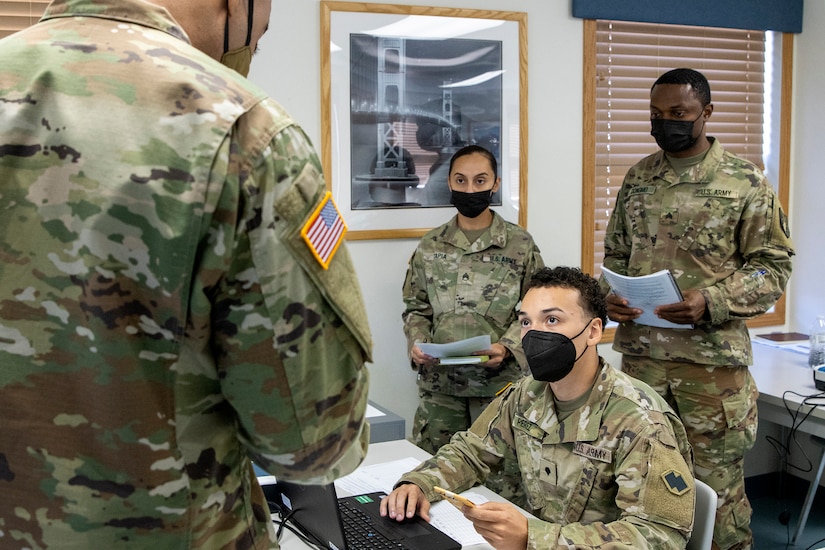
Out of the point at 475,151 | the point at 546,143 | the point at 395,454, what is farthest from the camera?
the point at 546,143

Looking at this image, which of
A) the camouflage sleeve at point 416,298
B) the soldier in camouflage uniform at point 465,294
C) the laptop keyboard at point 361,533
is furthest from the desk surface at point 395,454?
the camouflage sleeve at point 416,298

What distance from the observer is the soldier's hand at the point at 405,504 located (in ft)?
5.93

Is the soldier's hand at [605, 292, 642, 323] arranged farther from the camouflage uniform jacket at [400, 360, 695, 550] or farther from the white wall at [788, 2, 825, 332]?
the white wall at [788, 2, 825, 332]

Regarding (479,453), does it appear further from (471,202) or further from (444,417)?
(471,202)

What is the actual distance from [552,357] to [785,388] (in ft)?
5.78

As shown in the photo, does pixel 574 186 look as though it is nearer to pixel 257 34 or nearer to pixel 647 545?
pixel 647 545

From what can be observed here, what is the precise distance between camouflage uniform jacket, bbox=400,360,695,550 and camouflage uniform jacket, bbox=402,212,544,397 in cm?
97

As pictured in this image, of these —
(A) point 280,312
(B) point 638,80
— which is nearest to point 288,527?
(A) point 280,312

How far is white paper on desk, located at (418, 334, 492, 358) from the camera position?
2.81 m

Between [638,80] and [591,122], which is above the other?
[638,80]

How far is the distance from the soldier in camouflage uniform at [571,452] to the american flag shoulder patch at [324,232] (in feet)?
3.20

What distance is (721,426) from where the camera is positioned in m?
2.91

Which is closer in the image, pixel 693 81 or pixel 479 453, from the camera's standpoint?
pixel 479 453

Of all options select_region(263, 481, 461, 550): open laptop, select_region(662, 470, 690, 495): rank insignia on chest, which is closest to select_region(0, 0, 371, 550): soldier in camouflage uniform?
select_region(263, 481, 461, 550): open laptop
